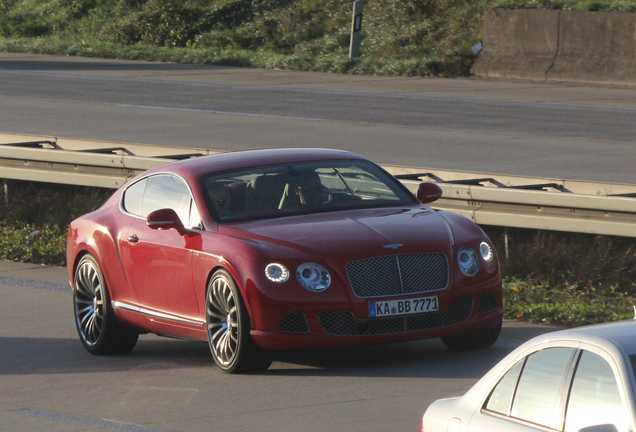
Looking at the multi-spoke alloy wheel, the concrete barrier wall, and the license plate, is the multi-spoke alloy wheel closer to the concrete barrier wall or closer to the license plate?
the license plate

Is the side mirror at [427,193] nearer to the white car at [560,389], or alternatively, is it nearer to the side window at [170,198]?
the side window at [170,198]

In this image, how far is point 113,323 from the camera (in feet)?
30.8

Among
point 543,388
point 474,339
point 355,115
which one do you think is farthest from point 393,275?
point 355,115

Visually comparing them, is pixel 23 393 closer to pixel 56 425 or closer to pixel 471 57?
pixel 56 425

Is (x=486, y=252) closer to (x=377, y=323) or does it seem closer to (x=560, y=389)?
(x=377, y=323)

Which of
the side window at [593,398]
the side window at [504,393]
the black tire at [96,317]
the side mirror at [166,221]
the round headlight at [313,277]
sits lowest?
the black tire at [96,317]

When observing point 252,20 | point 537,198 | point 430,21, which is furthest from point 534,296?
point 252,20

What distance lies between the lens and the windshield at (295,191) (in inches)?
349

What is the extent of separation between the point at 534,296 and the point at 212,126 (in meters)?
12.6

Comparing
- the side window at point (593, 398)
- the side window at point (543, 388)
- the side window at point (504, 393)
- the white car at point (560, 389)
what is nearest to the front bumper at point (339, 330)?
the white car at point (560, 389)

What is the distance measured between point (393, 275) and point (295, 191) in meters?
1.14

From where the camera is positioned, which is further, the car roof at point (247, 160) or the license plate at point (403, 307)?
the car roof at point (247, 160)

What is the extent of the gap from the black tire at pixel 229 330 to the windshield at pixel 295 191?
545 millimetres

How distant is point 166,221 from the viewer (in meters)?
8.84
